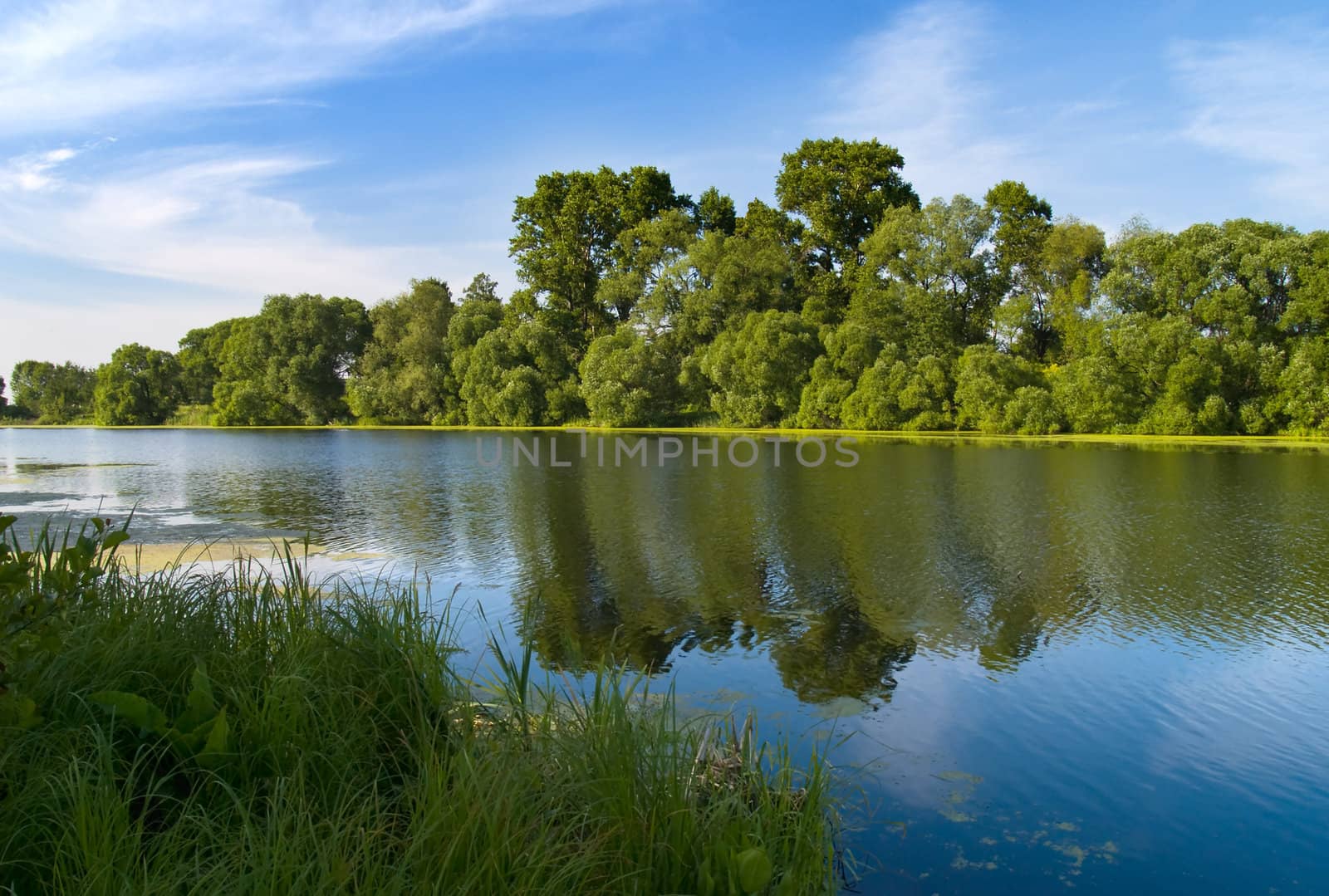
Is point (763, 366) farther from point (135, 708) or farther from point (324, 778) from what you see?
point (135, 708)

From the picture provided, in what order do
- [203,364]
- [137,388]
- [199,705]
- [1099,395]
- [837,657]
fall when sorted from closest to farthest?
[199,705]
[837,657]
[1099,395]
[137,388]
[203,364]

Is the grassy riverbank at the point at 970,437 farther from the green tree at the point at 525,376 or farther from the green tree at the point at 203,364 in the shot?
the green tree at the point at 203,364

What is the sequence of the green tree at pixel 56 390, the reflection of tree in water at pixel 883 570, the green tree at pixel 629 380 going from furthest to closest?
1. the green tree at pixel 56 390
2. the green tree at pixel 629 380
3. the reflection of tree in water at pixel 883 570

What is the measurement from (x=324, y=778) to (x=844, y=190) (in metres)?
56.3

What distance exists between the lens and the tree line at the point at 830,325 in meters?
38.2

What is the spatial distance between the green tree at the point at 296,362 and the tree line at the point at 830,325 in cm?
24

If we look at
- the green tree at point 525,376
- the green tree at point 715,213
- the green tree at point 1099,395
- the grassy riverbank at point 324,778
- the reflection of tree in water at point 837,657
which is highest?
the green tree at point 715,213

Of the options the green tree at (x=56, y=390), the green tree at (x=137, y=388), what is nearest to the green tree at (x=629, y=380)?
the green tree at (x=137, y=388)

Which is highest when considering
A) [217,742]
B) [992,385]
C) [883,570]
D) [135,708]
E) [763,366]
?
[763,366]

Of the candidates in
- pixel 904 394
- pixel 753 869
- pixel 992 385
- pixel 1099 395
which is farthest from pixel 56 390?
pixel 753 869

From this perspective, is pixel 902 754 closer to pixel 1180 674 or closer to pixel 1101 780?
pixel 1101 780

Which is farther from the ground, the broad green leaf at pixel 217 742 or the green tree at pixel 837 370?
the green tree at pixel 837 370

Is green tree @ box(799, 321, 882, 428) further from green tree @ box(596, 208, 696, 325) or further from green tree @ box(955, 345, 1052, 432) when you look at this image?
green tree @ box(596, 208, 696, 325)

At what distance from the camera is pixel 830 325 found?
52938 millimetres
